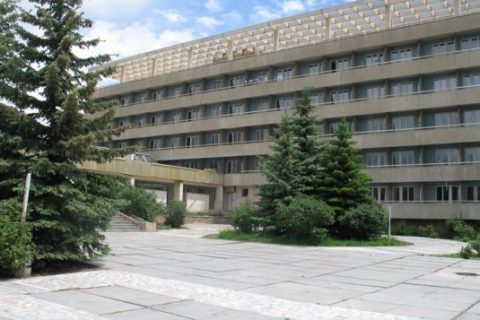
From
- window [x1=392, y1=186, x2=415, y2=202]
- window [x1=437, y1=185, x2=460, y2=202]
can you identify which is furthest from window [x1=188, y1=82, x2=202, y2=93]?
window [x1=437, y1=185, x2=460, y2=202]


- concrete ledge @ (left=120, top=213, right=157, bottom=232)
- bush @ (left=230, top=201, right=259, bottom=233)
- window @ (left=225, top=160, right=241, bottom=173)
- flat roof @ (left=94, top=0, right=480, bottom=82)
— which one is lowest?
concrete ledge @ (left=120, top=213, right=157, bottom=232)

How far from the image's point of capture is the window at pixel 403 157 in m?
43.6

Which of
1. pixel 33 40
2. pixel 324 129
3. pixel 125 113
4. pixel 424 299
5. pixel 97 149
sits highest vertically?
pixel 125 113

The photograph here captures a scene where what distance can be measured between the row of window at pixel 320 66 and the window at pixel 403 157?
861 centimetres

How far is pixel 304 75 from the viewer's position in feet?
165

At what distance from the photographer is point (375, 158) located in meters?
45.5

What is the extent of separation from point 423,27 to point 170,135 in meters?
31.2

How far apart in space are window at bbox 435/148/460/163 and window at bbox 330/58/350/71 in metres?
12.3

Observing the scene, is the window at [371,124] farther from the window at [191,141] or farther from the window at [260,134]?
the window at [191,141]

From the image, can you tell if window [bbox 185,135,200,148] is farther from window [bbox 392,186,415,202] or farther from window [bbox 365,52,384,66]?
window [bbox 392,186,415,202]

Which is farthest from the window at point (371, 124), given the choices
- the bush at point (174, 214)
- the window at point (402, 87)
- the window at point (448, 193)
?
the bush at point (174, 214)

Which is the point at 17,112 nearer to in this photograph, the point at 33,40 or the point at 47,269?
the point at 33,40

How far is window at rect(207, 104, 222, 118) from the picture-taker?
5709 cm

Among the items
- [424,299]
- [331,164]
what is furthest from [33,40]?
[331,164]
